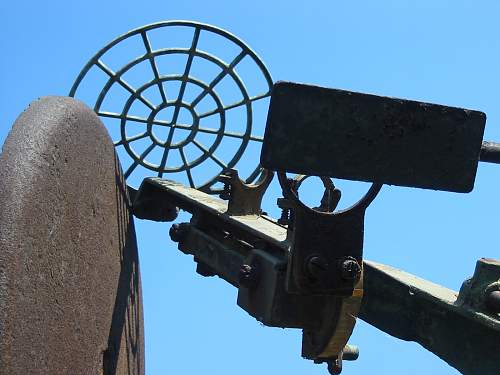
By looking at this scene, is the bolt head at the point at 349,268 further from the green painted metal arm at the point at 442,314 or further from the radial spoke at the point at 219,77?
the radial spoke at the point at 219,77

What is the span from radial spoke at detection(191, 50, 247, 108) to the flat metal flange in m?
0.84

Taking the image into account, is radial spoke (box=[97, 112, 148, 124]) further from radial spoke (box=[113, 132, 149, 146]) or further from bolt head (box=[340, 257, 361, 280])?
bolt head (box=[340, 257, 361, 280])

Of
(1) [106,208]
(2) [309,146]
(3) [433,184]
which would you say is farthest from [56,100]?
(3) [433,184]

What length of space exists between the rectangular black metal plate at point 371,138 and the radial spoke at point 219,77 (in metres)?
2.92

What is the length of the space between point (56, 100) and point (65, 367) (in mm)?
1342

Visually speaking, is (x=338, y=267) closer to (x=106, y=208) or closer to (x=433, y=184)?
(x=433, y=184)

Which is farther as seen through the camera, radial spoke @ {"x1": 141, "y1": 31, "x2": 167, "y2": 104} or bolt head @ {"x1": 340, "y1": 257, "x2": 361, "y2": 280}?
radial spoke @ {"x1": 141, "y1": 31, "x2": 167, "y2": 104}

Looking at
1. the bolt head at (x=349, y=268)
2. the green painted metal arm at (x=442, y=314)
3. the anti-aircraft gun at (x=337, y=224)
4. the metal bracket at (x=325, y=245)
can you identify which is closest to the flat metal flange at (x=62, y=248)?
the anti-aircraft gun at (x=337, y=224)

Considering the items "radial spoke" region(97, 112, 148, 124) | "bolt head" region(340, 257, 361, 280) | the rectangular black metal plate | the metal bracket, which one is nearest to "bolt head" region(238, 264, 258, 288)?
the metal bracket

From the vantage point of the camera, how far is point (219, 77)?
5680mm

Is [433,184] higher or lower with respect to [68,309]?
higher

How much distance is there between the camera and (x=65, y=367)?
367 cm

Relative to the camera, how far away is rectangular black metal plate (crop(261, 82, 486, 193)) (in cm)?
275

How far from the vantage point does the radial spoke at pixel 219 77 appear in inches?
221
